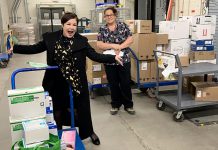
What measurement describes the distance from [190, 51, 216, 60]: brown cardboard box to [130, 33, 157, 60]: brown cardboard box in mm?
625

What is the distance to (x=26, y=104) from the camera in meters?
1.87

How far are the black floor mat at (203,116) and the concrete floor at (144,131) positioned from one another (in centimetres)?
9

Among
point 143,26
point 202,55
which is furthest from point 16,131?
point 202,55

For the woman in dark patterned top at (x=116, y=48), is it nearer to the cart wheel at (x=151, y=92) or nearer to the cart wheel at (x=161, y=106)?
the cart wheel at (x=161, y=106)

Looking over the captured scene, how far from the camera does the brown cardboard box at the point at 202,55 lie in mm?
4035

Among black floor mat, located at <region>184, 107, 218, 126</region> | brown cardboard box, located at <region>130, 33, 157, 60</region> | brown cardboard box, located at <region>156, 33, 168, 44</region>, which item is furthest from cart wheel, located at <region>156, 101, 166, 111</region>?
brown cardboard box, located at <region>156, 33, 168, 44</region>

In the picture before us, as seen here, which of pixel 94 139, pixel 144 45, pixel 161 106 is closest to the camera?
pixel 94 139

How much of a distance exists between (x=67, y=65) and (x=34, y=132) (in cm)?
81

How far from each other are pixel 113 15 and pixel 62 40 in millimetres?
1198

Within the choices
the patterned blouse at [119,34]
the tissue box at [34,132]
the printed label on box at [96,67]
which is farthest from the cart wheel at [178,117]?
the tissue box at [34,132]

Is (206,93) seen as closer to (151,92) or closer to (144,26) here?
(151,92)

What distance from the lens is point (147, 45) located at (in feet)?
13.7

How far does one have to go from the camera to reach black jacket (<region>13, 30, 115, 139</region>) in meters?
2.41

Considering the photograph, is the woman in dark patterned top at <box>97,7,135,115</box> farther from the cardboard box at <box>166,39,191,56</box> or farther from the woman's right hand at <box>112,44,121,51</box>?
the cardboard box at <box>166,39,191,56</box>
